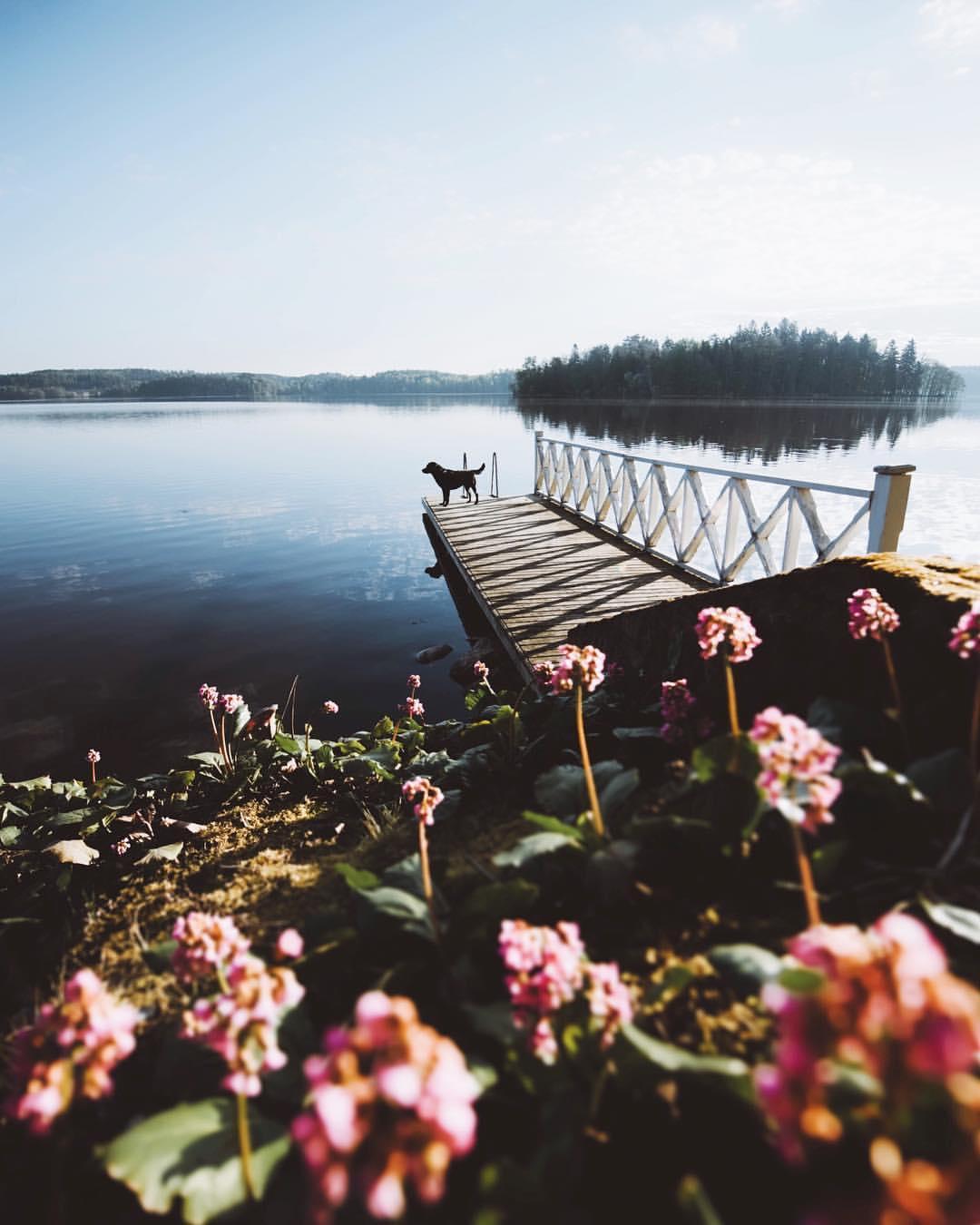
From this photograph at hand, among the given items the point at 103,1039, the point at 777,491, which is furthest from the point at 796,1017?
the point at 777,491

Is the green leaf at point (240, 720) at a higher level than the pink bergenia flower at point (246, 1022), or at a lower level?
lower

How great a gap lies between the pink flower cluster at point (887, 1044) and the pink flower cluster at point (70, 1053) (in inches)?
36.6

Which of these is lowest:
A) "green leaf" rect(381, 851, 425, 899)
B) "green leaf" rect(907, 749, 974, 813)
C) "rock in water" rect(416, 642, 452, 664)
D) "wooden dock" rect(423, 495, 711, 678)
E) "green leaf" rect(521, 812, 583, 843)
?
"rock in water" rect(416, 642, 452, 664)

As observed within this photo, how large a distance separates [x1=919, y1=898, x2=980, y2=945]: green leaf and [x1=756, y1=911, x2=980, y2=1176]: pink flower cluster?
85 centimetres

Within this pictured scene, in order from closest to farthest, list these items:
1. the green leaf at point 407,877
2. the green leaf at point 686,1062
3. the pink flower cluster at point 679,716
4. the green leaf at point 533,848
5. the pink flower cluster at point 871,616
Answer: the green leaf at point 686,1062 < the green leaf at point 533,848 < the green leaf at point 407,877 < the pink flower cluster at point 871,616 < the pink flower cluster at point 679,716

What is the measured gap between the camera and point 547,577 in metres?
8.91

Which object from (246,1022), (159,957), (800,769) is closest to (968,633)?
(800,769)

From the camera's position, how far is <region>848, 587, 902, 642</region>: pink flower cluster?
6.51 ft

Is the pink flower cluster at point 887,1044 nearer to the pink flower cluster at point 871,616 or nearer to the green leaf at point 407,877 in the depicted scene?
the green leaf at point 407,877

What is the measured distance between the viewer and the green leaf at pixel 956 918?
1311 millimetres

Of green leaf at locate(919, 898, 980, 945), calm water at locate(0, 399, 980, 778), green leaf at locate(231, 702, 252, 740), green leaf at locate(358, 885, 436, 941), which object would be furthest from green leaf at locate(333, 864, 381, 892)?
calm water at locate(0, 399, 980, 778)

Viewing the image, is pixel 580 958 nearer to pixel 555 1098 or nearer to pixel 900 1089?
pixel 555 1098

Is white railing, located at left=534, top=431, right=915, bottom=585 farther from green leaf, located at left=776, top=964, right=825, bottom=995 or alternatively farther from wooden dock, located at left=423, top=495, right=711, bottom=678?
green leaf, located at left=776, top=964, right=825, bottom=995

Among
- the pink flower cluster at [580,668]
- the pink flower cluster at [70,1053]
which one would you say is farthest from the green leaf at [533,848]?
the pink flower cluster at [70,1053]
